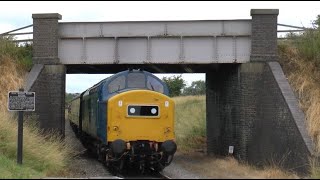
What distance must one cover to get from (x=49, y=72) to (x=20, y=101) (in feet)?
27.7

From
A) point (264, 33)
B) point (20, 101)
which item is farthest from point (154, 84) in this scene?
point (264, 33)

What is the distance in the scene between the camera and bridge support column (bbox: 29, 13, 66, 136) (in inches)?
953

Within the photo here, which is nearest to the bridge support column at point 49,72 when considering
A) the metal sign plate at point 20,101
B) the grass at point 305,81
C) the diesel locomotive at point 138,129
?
the diesel locomotive at point 138,129

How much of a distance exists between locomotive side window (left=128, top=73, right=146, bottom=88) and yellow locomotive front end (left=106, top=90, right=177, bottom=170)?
0.82 m

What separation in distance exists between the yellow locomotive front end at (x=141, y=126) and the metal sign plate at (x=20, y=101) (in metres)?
2.54

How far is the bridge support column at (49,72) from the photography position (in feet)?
79.5

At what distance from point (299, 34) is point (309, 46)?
2.02 meters

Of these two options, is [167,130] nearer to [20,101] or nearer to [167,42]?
[20,101]

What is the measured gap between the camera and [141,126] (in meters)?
17.0

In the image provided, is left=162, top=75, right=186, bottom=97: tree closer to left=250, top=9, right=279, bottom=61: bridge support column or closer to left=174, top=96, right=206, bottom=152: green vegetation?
left=174, top=96, right=206, bottom=152: green vegetation

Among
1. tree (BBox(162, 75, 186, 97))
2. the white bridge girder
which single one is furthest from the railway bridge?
tree (BBox(162, 75, 186, 97))

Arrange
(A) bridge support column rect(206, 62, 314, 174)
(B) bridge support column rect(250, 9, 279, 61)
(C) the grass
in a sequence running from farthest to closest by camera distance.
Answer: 1. (B) bridge support column rect(250, 9, 279, 61)
2. (C) the grass
3. (A) bridge support column rect(206, 62, 314, 174)

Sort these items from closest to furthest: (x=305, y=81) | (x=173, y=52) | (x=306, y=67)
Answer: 1. (x=305, y=81)
2. (x=306, y=67)
3. (x=173, y=52)

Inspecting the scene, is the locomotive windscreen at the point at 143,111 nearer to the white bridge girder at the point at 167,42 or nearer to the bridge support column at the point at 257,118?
the bridge support column at the point at 257,118
